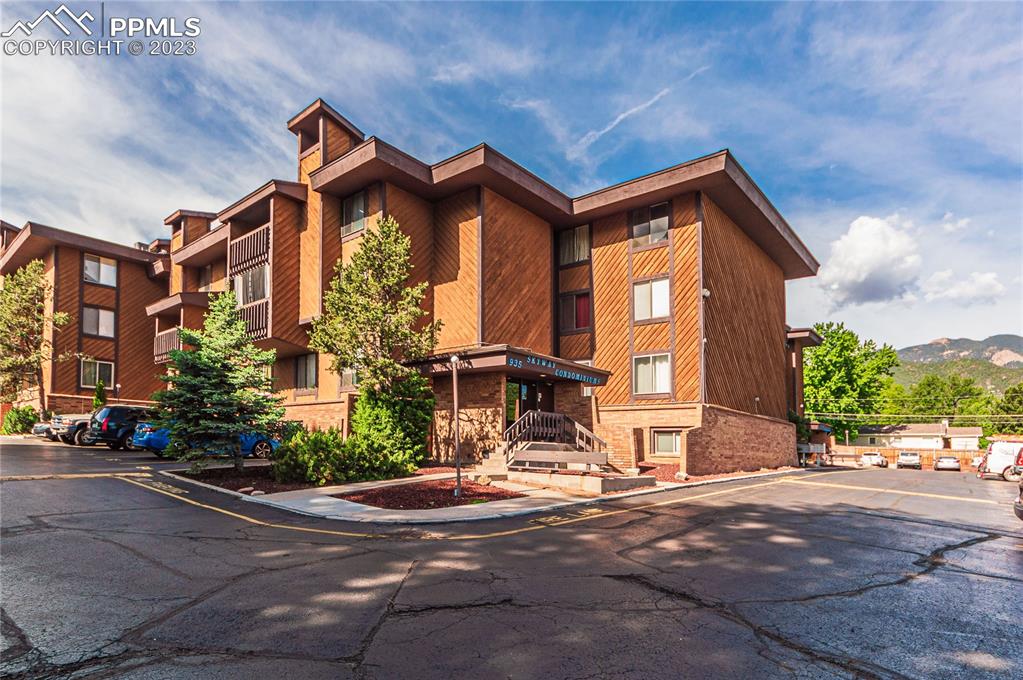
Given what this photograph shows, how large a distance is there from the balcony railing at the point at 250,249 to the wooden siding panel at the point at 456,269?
8.32m

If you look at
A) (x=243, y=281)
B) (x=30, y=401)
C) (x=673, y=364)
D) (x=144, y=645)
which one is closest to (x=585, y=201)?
(x=673, y=364)

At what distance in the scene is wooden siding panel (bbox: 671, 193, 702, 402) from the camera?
77.2 ft

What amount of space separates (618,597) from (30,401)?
43.9m

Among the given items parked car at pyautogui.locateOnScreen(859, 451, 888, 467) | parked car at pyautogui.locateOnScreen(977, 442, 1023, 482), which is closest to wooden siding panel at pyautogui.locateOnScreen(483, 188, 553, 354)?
parked car at pyautogui.locateOnScreen(977, 442, 1023, 482)

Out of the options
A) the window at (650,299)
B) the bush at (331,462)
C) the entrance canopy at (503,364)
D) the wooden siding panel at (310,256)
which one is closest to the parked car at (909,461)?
the window at (650,299)

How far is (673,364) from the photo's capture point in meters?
24.1

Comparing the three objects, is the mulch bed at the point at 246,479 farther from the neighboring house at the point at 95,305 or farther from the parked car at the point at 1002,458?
the parked car at the point at 1002,458

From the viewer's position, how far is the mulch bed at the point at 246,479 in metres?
14.0

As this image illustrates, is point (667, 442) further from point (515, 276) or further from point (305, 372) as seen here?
point (305, 372)

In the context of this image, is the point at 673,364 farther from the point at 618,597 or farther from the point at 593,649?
the point at 593,649

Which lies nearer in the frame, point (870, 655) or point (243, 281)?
point (870, 655)

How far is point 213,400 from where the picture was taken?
50.8 feet

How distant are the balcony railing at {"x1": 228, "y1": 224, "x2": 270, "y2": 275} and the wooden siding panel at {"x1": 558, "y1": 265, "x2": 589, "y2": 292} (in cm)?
1428

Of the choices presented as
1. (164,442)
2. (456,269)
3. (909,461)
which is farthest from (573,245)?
(909,461)
